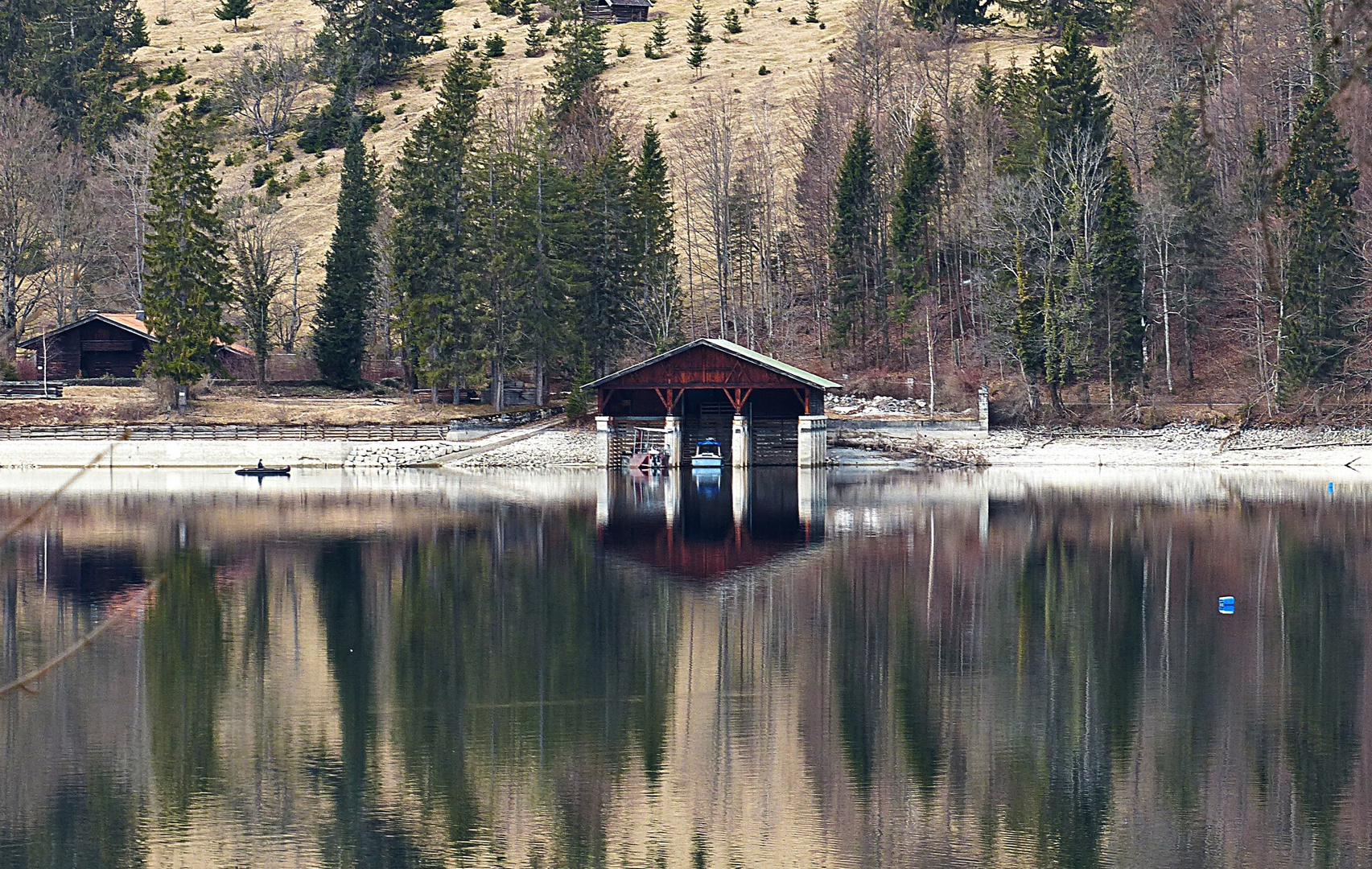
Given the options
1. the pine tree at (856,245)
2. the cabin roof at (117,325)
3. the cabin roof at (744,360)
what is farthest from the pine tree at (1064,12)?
the cabin roof at (117,325)

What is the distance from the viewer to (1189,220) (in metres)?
89.4

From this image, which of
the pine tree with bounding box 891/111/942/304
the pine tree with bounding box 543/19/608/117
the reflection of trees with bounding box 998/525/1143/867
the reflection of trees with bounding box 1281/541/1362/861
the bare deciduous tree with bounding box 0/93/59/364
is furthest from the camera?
the pine tree with bounding box 543/19/608/117

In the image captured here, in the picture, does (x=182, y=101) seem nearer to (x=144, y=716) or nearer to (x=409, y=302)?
(x=409, y=302)

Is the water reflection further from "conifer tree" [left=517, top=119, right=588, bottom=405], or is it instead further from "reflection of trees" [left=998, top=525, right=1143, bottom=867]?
"conifer tree" [left=517, top=119, right=588, bottom=405]

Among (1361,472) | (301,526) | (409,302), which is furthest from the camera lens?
(409,302)

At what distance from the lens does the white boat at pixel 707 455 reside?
3342 inches

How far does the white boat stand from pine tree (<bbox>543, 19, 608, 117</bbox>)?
1908 inches

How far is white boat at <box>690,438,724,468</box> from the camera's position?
84875 mm

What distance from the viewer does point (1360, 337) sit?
263ft

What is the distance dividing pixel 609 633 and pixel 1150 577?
646 inches

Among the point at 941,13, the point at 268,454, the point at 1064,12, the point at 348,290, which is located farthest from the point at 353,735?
the point at 1064,12

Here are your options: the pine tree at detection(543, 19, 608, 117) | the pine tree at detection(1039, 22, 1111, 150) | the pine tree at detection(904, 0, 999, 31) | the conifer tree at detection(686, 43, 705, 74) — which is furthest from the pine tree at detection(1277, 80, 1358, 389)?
the conifer tree at detection(686, 43, 705, 74)

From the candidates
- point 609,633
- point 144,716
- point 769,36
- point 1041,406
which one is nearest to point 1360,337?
point 1041,406

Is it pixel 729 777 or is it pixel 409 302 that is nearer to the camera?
pixel 729 777
